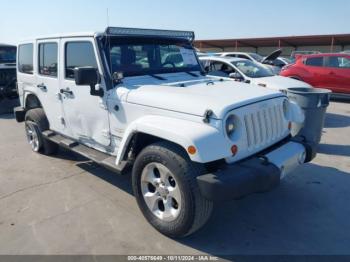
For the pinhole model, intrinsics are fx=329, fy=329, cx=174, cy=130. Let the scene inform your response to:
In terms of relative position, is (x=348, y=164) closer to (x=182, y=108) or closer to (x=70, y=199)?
(x=182, y=108)

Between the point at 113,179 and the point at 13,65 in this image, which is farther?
the point at 13,65

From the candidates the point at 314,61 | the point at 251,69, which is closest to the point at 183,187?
the point at 251,69

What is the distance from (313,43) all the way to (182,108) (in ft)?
112

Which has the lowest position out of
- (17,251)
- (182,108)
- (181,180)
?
(17,251)

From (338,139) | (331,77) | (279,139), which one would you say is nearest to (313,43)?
(331,77)

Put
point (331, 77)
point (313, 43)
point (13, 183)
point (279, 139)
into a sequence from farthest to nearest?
point (313, 43), point (331, 77), point (13, 183), point (279, 139)

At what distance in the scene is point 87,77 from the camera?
3705 mm

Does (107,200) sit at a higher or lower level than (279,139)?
lower

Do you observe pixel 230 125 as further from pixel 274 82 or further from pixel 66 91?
pixel 274 82

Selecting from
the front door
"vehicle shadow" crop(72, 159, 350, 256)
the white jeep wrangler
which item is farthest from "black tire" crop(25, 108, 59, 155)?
"vehicle shadow" crop(72, 159, 350, 256)

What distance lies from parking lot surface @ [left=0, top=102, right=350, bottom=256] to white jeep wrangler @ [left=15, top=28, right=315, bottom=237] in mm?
370

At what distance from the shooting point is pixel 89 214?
389 centimetres

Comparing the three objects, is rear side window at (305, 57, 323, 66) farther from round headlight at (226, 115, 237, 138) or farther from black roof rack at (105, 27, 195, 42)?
round headlight at (226, 115, 237, 138)

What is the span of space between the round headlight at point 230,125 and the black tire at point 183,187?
42cm
